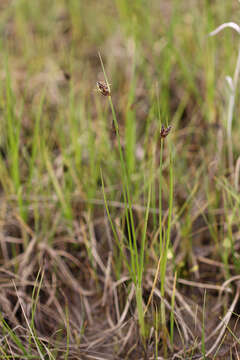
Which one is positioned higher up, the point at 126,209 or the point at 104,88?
the point at 104,88

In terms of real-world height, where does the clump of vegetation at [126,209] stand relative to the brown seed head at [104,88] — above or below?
below

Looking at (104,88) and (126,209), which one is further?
(126,209)

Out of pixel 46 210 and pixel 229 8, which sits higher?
pixel 229 8

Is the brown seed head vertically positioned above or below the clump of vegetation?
above

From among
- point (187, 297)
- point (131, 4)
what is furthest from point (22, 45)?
point (187, 297)

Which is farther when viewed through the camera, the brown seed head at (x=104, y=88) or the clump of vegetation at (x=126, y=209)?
the clump of vegetation at (x=126, y=209)

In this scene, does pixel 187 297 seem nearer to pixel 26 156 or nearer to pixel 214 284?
pixel 214 284

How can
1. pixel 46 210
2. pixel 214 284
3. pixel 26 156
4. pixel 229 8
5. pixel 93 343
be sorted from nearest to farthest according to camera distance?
1. pixel 93 343
2. pixel 214 284
3. pixel 46 210
4. pixel 26 156
5. pixel 229 8

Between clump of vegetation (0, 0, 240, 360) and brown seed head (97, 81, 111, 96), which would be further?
clump of vegetation (0, 0, 240, 360)
